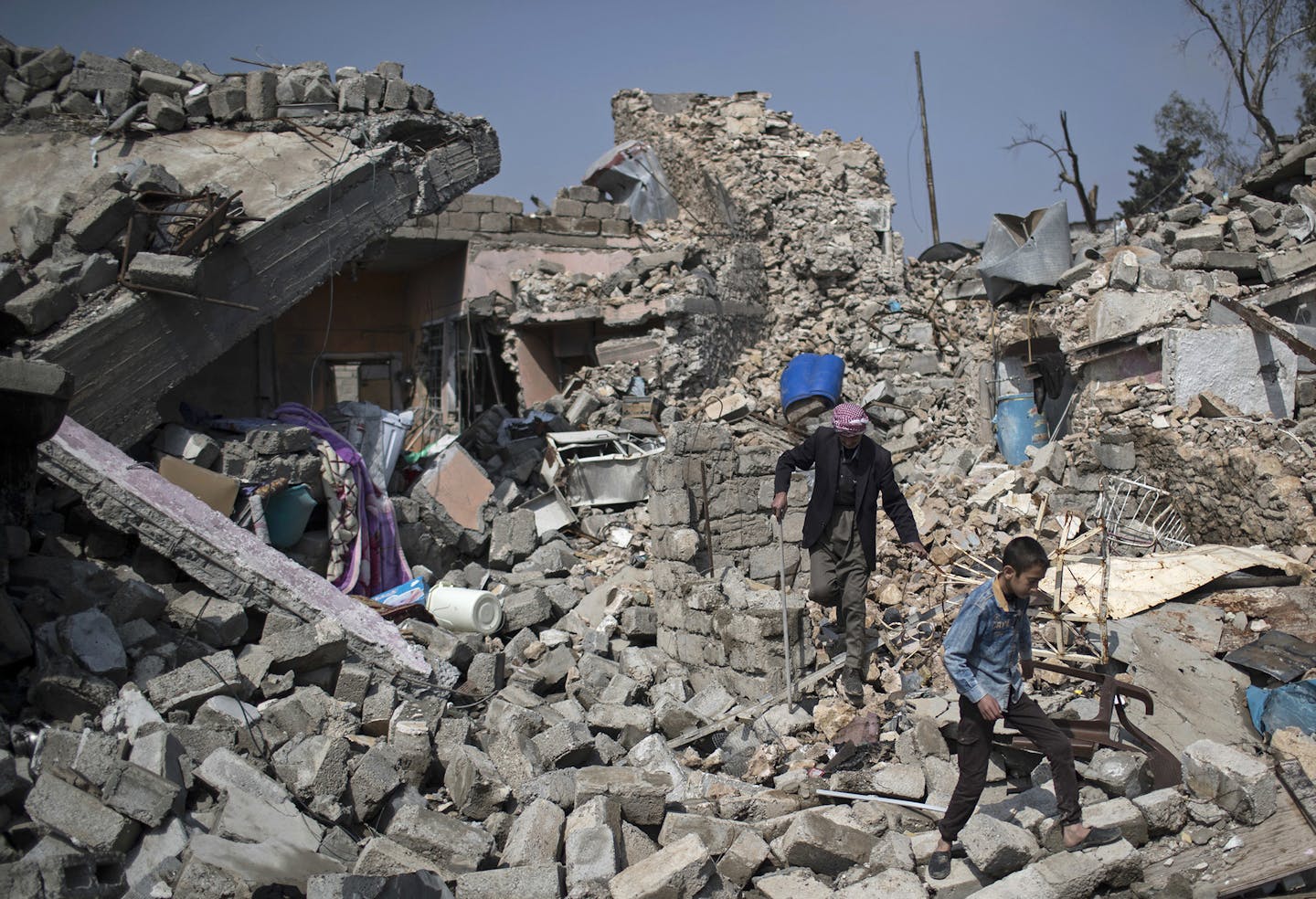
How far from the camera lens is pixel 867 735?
495 centimetres

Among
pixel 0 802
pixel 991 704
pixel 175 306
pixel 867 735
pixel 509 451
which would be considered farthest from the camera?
pixel 509 451

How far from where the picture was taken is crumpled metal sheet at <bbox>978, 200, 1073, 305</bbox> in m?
11.0

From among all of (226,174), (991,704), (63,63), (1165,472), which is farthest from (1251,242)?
(63,63)

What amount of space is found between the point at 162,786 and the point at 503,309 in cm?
1083

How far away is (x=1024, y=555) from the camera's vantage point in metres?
3.44

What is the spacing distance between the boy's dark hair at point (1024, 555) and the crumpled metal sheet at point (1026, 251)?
8.45 m

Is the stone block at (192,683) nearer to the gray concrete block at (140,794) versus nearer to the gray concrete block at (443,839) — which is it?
the gray concrete block at (140,794)

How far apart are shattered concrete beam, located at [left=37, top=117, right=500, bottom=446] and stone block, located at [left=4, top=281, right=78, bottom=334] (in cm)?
16

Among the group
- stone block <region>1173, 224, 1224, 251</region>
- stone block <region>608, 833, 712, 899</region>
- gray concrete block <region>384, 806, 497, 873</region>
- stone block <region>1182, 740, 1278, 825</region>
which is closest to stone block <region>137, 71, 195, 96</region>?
gray concrete block <region>384, 806, 497, 873</region>

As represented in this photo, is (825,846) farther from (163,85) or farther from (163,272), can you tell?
(163,85)

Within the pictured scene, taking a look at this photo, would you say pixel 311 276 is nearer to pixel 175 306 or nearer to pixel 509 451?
pixel 175 306

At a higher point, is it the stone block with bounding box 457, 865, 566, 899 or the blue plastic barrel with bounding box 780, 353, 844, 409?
the blue plastic barrel with bounding box 780, 353, 844, 409

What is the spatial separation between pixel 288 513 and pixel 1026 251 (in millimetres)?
8615

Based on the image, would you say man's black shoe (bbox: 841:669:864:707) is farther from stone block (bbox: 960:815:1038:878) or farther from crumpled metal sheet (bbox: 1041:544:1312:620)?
stone block (bbox: 960:815:1038:878)
